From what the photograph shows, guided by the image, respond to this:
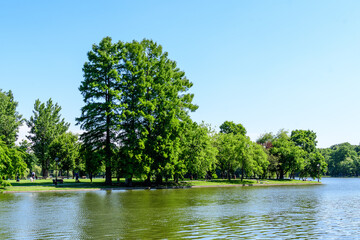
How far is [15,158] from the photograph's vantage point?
36.6 m

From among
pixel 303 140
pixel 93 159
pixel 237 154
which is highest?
pixel 303 140

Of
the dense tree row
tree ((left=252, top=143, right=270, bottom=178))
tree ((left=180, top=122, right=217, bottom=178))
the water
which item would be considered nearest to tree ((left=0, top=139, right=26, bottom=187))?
the water

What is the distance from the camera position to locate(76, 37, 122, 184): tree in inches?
1948

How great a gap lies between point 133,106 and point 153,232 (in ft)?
124

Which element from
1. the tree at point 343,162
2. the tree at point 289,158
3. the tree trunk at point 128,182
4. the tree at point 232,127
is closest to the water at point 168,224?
the tree trunk at point 128,182

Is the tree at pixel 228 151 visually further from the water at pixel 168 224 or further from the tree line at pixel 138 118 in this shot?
the water at pixel 168 224

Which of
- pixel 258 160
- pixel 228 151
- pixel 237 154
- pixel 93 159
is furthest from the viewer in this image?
pixel 258 160

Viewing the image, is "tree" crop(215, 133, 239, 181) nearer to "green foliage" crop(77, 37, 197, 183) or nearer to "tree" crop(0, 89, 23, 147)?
"green foliage" crop(77, 37, 197, 183)

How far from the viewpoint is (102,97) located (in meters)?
51.1

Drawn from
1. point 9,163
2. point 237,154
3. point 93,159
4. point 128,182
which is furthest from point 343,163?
point 9,163

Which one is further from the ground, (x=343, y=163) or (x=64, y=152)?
(x=64, y=152)

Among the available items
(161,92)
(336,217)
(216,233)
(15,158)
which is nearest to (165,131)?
(161,92)

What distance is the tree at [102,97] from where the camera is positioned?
49.5 m

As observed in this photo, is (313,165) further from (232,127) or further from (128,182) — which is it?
(128,182)
